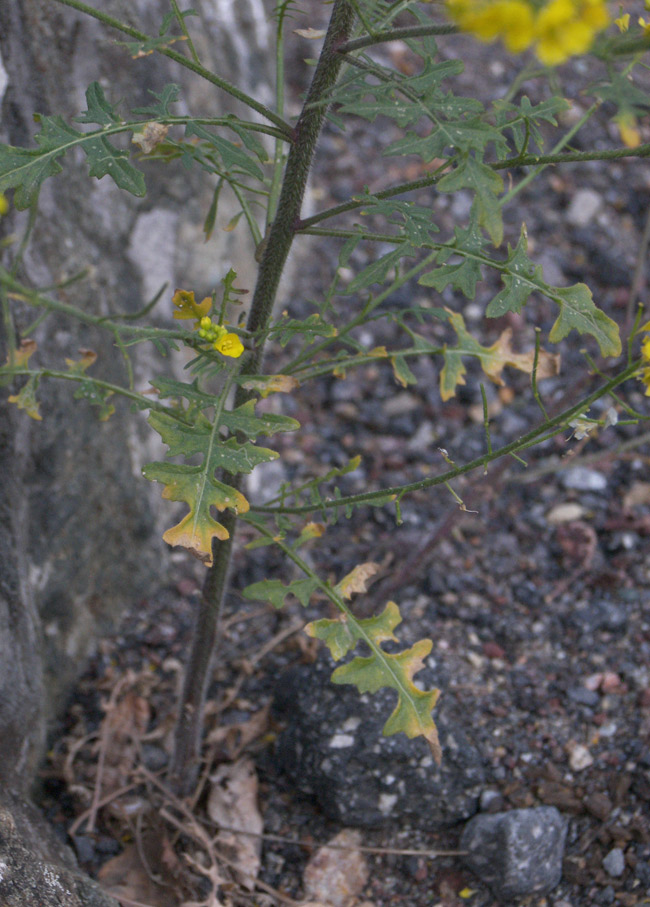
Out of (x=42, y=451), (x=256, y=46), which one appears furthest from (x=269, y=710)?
(x=256, y=46)

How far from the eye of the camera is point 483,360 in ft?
5.82

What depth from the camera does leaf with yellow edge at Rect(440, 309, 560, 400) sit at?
170 centimetres

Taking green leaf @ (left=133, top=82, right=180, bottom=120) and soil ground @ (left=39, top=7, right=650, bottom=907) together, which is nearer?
green leaf @ (left=133, top=82, right=180, bottom=120)

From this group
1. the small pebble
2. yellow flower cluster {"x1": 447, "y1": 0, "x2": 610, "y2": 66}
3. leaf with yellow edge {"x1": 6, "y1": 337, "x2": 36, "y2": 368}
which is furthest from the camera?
the small pebble

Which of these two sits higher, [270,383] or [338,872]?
[270,383]

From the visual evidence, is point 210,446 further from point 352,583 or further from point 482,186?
point 482,186

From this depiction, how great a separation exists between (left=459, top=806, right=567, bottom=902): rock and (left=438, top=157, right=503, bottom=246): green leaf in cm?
135

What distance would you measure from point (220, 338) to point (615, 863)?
4.76 ft

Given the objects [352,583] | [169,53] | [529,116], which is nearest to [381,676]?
[352,583]

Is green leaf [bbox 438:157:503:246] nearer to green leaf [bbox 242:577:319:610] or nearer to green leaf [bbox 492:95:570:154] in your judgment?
green leaf [bbox 492:95:570:154]

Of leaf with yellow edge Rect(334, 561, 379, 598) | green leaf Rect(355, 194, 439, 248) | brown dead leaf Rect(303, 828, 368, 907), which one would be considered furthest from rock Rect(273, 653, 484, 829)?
green leaf Rect(355, 194, 439, 248)

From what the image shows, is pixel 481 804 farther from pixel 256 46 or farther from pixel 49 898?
pixel 256 46

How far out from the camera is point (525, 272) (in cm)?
131

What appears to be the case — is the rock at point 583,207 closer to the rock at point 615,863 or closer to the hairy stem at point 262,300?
the hairy stem at point 262,300
